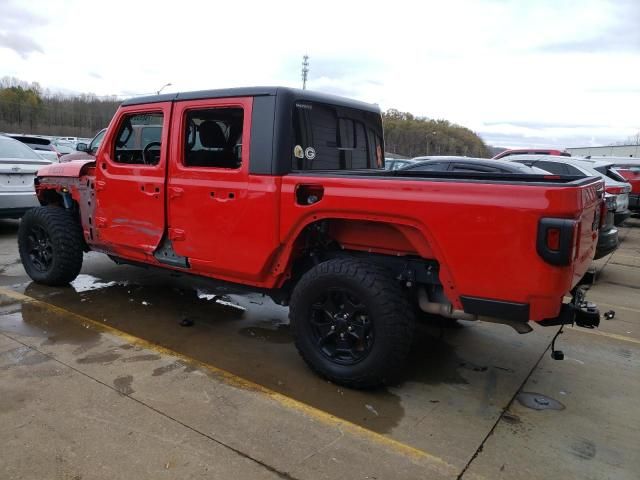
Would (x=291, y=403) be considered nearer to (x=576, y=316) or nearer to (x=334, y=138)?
(x=576, y=316)

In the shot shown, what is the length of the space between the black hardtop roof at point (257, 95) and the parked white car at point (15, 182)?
157 inches

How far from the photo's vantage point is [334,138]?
4.36 m

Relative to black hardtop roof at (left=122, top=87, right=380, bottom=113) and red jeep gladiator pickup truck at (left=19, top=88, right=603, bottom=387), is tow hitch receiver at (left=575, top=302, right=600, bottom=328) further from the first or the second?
black hardtop roof at (left=122, top=87, right=380, bottom=113)

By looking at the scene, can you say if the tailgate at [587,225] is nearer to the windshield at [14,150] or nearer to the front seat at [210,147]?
the front seat at [210,147]

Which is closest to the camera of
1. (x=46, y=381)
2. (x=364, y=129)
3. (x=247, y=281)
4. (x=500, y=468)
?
(x=500, y=468)

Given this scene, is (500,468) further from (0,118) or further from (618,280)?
(0,118)

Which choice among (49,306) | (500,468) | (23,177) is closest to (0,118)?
(23,177)

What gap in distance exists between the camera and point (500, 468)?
269cm

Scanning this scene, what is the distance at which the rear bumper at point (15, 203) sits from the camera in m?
7.73

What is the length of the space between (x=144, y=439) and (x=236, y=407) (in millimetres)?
589

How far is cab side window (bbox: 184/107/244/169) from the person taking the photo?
13.1 feet

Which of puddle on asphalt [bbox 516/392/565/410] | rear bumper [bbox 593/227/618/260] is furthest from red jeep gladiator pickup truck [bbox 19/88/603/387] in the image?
rear bumper [bbox 593/227/618/260]

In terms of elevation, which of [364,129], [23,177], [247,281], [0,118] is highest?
[0,118]

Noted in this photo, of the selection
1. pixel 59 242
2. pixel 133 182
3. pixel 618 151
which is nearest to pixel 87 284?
pixel 59 242
